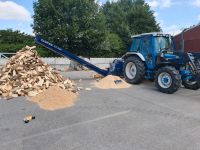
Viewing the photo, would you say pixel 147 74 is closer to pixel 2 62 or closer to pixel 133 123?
pixel 133 123

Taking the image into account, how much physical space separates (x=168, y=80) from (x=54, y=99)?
4.16 metres

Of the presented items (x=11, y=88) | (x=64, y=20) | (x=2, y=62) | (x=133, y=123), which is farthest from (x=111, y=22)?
(x=133, y=123)

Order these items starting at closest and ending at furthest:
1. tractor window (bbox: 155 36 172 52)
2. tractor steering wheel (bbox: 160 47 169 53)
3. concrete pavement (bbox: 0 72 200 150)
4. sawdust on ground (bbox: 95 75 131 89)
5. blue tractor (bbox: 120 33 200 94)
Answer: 1. concrete pavement (bbox: 0 72 200 150)
2. blue tractor (bbox: 120 33 200 94)
3. sawdust on ground (bbox: 95 75 131 89)
4. tractor steering wheel (bbox: 160 47 169 53)
5. tractor window (bbox: 155 36 172 52)

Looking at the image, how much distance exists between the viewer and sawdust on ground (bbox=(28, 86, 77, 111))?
26.7 feet

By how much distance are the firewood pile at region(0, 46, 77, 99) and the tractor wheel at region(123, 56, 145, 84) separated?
9.11 feet

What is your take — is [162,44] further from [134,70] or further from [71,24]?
[71,24]

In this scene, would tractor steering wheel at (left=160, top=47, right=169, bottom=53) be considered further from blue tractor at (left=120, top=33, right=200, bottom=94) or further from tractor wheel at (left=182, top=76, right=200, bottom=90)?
tractor wheel at (left=182, top=76, right=200, bottom=90)

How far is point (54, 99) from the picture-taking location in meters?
8.40

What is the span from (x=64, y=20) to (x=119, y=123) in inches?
765

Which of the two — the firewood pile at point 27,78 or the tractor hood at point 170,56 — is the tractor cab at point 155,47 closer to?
the tractor hood at point 170,56

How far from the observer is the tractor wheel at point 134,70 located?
1180cm

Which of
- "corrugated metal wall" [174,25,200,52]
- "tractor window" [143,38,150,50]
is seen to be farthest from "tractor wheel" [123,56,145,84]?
"corrugated metal wall" [174,25,200,52]

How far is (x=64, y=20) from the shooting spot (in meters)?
25.0

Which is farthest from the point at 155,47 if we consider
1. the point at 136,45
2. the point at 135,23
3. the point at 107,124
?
the point at 135,23
